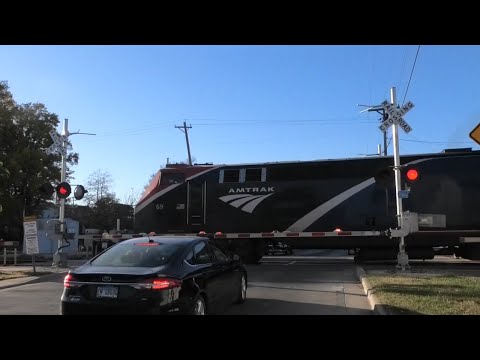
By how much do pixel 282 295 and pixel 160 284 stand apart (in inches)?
220

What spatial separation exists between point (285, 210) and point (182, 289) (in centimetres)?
1412

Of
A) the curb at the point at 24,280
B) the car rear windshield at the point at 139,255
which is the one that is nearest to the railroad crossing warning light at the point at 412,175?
the car rear windshield at the point at 139,255

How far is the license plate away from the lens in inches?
290

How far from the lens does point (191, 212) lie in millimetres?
22438

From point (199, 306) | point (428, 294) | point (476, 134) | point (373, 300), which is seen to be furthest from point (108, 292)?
point (428, 294)

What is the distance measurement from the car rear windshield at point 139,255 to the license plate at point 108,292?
24.5 inches

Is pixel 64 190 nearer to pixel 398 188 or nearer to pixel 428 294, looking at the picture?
pixel 398 188

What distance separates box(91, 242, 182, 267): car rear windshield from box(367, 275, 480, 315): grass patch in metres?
3.92

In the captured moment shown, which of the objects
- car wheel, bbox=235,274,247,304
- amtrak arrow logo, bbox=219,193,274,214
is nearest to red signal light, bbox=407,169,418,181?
car wheel, bbox=235,274,247,304

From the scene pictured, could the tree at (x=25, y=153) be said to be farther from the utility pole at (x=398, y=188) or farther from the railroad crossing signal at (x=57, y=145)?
the utility pole at (x=398, y=188)

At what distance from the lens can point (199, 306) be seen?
26.6ft
